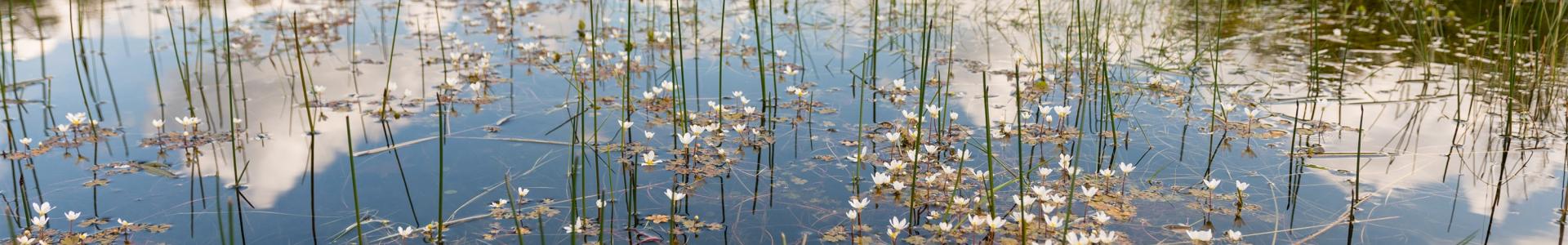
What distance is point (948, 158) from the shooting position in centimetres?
324

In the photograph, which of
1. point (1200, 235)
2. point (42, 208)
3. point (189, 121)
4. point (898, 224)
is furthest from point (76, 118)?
point (1200, 235)

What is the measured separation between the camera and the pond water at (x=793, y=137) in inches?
103

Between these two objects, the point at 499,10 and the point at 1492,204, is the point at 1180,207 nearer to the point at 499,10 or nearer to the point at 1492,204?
the point at 1492,204

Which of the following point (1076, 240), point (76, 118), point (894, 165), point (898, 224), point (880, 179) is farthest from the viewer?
point (76, 118)

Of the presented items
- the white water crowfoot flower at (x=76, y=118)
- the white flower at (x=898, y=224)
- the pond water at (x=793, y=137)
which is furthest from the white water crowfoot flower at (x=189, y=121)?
the white flower at (x=898, y=224)

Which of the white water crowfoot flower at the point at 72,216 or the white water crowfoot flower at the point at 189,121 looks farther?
the white water crowfoot flower at the point at 189,121

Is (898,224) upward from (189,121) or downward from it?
downward

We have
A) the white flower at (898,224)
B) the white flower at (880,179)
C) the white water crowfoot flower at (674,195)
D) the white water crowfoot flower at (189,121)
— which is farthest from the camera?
the white water crowfoot flower at (189,121)

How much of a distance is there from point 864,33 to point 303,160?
3.03m

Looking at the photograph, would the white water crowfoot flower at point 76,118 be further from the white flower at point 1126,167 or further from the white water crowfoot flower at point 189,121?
the white flower at point 1126,167

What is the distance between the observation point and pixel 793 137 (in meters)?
3.48

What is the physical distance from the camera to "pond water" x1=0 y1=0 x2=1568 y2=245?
2605 millimetres

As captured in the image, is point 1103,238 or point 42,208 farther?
point 42,208

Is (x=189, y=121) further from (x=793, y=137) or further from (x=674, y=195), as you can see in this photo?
(x=793, y=137)
